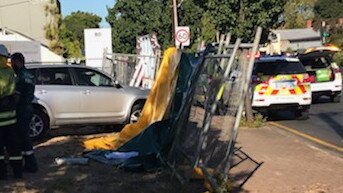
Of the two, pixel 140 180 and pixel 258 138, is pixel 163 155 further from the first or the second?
pixel 258 138

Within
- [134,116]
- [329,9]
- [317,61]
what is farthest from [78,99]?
[329,9]

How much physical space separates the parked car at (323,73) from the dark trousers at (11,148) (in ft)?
43.0

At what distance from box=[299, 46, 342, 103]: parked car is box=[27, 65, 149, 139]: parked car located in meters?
7.72

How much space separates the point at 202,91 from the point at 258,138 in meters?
4.68

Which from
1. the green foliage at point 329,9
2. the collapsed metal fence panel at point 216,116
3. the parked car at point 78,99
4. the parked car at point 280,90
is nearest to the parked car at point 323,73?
the parked car at point 280,90

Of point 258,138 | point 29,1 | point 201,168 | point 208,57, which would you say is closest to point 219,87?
point 208,57

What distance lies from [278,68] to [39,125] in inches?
258

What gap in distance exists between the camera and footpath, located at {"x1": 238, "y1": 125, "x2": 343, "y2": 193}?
7.95 meters

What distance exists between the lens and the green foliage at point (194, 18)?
4300 cm

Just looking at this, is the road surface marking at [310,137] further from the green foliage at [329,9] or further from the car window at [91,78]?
the green foliage at [329,9]

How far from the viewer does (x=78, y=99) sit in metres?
13.9

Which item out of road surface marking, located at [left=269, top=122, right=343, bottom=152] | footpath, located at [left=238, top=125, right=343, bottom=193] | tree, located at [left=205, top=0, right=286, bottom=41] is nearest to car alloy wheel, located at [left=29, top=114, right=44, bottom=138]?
footpath, located at [left=238, top=125, right=343, bottom=193]

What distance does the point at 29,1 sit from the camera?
39.8 metres

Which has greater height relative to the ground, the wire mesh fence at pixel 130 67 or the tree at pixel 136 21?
the tree at pixel 136 21
